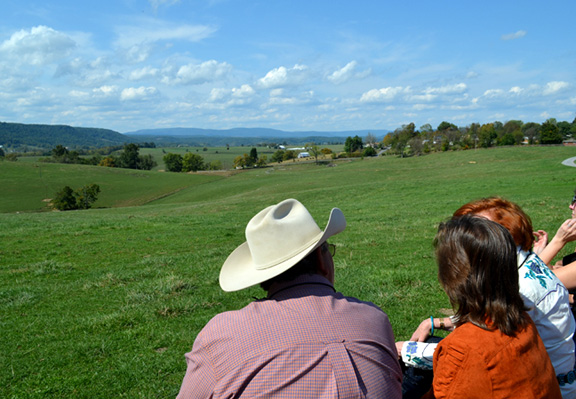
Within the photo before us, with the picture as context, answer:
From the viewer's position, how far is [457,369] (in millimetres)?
2148

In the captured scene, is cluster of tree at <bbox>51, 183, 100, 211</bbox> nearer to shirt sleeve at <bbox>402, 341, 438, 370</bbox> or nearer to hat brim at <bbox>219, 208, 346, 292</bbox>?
hat brim at <bbox>219, 208, 346, 292</bbox>

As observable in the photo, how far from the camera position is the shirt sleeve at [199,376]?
6.74 ft

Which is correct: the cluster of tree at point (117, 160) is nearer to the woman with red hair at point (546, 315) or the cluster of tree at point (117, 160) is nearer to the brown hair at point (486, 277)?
the woman with red hair at point (546, 315)

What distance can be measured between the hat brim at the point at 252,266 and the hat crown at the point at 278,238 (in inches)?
1.5

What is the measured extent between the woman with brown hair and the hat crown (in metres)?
0.81

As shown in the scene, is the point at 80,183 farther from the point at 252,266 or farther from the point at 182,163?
the point at 252,266

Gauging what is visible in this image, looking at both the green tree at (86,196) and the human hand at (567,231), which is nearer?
the human hand at (567,231)

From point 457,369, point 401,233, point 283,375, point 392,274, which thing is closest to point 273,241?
point 283,375

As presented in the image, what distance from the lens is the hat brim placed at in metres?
2.39

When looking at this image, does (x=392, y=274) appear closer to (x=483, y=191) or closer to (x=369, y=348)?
(x=369, y=348)

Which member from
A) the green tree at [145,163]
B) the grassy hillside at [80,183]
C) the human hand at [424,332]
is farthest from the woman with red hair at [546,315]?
the green tree at [145,163]

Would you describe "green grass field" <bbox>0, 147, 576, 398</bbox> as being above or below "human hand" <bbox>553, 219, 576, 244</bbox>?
below

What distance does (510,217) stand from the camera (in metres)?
3.13

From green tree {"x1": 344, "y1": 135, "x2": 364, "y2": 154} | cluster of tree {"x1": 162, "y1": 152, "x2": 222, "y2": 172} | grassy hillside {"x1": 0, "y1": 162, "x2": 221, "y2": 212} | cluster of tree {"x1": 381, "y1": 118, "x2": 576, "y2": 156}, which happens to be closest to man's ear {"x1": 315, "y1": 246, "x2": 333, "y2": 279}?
grassy hillside {"x1": 0, "y1": 162, "x2": 221, "y2": 212}
